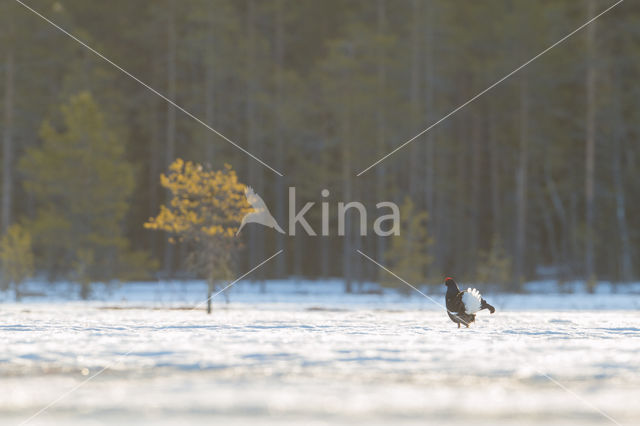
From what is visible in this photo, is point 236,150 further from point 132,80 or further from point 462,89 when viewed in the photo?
point 462,89

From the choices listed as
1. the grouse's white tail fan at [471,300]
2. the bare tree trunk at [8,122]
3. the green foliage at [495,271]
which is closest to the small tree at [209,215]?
the grouse's white tail fan at [471,300]

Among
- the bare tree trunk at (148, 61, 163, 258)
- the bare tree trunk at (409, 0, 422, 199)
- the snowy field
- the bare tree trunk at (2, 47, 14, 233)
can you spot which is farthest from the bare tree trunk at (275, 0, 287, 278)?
the snowy field

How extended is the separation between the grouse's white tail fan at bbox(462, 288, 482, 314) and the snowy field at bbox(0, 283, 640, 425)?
0.51 meters

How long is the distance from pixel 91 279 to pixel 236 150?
13658mm

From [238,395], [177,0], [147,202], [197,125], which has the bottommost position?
[238,395]

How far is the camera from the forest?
120 ft

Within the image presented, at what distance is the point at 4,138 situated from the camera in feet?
130

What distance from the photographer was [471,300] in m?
18.7

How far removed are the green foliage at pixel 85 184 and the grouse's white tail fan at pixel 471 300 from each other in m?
19.5

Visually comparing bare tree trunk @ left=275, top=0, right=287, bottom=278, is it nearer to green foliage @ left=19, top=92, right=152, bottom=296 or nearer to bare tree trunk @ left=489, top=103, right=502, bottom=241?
green foliage @ left=19, top=92, right=152, bottom=296

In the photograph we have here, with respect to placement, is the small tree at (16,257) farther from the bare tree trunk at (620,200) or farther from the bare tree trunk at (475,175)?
the bare tree trunk at (620,200)

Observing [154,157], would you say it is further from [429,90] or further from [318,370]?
[318,370]

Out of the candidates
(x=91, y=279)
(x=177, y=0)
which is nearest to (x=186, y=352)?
(x=91, y=279)

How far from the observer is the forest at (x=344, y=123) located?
3666 centimetres
